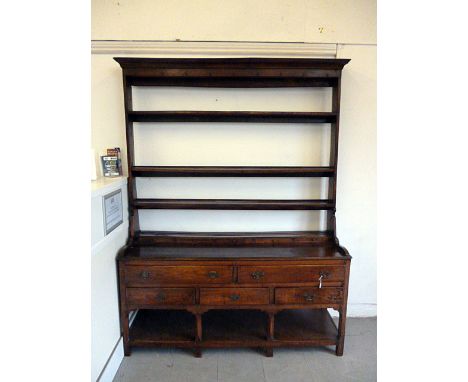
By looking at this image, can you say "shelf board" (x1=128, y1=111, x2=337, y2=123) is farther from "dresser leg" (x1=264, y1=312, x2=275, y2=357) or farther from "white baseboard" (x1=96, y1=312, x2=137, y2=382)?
"white baseboard" (x1=96, y1=312, x2=137, y2=382)

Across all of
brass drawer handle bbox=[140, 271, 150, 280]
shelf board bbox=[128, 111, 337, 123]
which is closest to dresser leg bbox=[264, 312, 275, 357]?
brass drawer handle bbox=[140, 271, 150, 280]

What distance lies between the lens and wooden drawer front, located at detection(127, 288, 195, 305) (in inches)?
79.4

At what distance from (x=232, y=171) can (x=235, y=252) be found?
0.58m

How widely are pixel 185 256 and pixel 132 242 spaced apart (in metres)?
0.47

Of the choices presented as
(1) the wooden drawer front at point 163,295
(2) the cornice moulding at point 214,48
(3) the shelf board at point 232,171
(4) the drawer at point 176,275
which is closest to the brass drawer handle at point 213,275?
(4) the drawer at point 176,275

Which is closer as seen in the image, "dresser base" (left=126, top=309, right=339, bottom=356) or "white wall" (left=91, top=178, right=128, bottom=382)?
"white wall" (left=91, top=178, right=128, bottom=382)

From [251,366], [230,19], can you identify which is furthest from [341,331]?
[230,19]

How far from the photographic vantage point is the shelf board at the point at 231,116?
215 centimetres

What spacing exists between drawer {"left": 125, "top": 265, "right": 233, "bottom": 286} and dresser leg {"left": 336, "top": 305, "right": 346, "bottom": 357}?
803 mm

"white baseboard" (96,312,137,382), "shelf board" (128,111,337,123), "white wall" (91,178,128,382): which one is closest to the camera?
"white wall" (91,178,128,382)

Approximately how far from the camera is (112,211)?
1.98m

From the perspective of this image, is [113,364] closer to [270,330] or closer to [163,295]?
[163,295]

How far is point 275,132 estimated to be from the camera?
2355 millimetres
